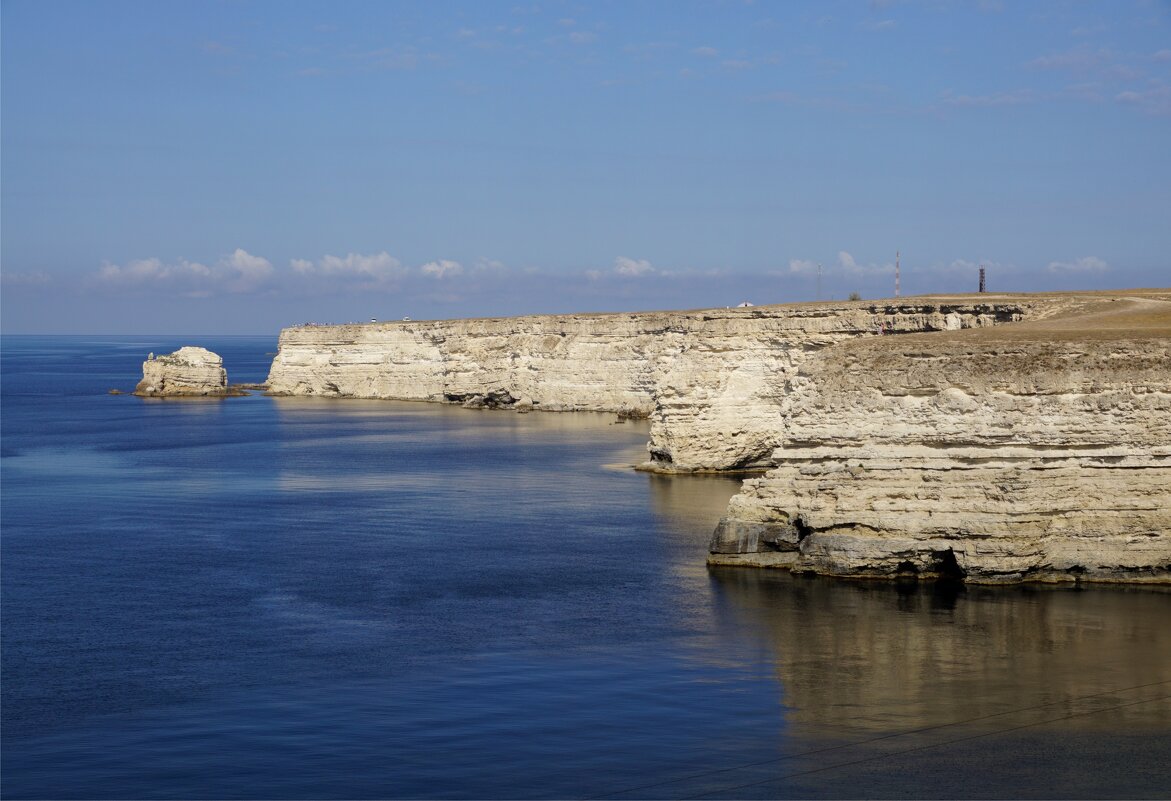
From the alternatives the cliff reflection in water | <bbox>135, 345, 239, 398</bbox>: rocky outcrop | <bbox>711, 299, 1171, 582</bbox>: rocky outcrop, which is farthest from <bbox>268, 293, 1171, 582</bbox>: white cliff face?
<bbox>135, 345, 239, 398</bbox>: rocky outcrop

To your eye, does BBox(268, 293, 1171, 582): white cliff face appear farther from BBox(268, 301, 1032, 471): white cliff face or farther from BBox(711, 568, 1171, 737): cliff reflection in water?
BBox(268, 301, 1032, 471): white cliff face

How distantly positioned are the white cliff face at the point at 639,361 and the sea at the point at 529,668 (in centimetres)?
726

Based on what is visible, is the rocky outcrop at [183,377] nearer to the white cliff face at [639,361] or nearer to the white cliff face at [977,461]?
the white cliff face at [639,361]

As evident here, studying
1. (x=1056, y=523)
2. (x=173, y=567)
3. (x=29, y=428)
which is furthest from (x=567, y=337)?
(x=1056, y=523)

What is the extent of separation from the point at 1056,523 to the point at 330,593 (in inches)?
696

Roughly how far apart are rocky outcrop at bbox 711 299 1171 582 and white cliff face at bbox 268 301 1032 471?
2261 millimetres

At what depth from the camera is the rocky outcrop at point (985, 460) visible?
30953mm

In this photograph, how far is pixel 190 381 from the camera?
127 m

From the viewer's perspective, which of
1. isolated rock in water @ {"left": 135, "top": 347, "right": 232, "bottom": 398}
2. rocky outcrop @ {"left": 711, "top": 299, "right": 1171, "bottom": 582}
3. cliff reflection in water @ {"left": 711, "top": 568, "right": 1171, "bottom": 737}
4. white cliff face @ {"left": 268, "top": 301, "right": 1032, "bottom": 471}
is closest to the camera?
cliff reflection in water @ {"left": 711, "top": 568, "right": 1171, "bottom": 737}

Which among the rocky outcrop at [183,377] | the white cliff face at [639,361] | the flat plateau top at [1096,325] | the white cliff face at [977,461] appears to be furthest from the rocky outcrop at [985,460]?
the rocky outcrop at [183,377]

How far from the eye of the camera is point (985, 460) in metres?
31.6

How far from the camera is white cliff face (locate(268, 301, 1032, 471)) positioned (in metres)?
55.7

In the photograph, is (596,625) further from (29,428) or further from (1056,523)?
(29,428)

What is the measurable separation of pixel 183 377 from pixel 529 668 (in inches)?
4225
